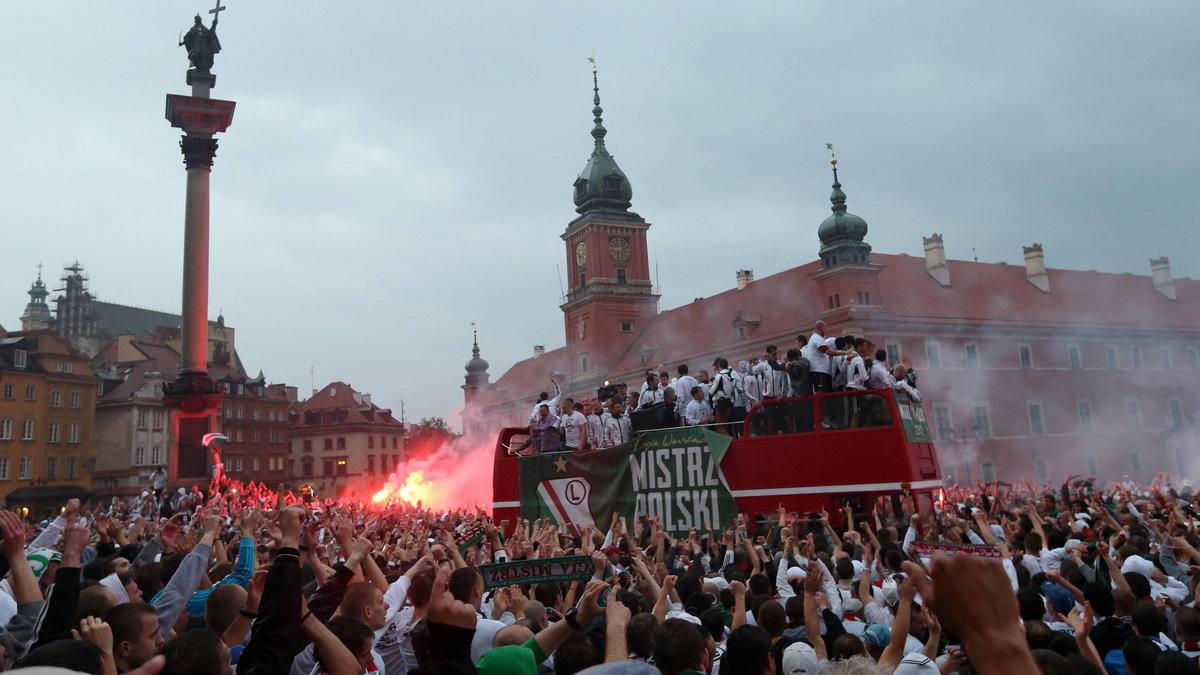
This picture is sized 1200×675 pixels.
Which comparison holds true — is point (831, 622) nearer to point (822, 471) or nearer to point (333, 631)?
point (333, 631)

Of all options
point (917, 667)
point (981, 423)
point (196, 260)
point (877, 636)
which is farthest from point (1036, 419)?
point (917, 667)

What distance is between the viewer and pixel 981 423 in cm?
4881

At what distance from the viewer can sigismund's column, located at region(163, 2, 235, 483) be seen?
34969 mm

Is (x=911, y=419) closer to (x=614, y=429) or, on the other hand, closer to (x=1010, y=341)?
(x=614, y=429)

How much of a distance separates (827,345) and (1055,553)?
7.75 m

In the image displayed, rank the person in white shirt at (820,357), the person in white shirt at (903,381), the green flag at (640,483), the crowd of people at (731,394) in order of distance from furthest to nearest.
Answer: the green flag at (640,483)
the person in white shirt at (820,357)
the crowd of people at (731,394)
the person in white shirt at (903,381)

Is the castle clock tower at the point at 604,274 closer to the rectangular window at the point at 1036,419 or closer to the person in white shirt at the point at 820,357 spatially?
the rectangular window at the point at 1036,419

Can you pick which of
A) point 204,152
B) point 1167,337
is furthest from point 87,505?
point 1167,337

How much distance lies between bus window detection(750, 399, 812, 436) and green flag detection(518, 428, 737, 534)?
2.42ft

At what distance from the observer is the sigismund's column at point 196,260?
3497cm

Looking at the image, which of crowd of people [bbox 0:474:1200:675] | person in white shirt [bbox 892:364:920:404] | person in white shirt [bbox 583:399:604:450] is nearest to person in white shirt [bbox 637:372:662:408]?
person in white shirt [bbox 583:399:604:450]

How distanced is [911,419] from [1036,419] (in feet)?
136

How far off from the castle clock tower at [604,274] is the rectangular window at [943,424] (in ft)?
96.2

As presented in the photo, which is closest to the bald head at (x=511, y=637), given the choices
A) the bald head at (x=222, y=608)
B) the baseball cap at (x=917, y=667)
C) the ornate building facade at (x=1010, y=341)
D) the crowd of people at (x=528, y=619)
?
the crowd of people at (x=528, y=619)
